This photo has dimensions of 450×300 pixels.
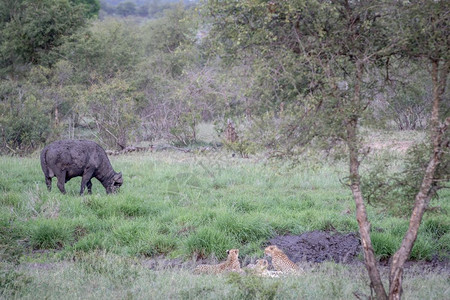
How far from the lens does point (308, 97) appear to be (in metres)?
6.16

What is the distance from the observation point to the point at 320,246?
9555 mm

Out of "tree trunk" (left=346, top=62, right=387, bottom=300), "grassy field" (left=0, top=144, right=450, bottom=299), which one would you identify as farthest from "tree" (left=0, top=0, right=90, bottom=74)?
"tree trunk" (left=346, top=62, right=387, bottom=300)

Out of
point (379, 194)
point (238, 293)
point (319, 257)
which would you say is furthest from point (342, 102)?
A: point (319, 257)

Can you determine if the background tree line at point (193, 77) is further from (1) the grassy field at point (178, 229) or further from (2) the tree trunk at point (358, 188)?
(1) the grassy field at point (178, 229)

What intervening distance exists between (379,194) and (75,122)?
22.0 m

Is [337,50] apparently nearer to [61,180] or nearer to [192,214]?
[192,214]

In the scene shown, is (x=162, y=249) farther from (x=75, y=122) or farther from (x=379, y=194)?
(x=75, y=122)

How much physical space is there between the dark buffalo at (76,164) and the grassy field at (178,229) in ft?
1.30

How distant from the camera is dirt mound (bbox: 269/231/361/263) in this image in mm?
9266

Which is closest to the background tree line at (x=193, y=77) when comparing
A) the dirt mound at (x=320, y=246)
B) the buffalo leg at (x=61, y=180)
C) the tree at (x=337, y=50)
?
the tree at (x=337, y=50)

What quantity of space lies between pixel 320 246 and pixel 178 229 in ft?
8.48

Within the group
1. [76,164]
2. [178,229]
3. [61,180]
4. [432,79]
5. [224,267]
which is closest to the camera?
[432,79]

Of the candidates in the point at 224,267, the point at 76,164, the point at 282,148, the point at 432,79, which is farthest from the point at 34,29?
the point at 432,79

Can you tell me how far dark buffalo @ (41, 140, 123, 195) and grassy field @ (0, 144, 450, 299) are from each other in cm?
40
